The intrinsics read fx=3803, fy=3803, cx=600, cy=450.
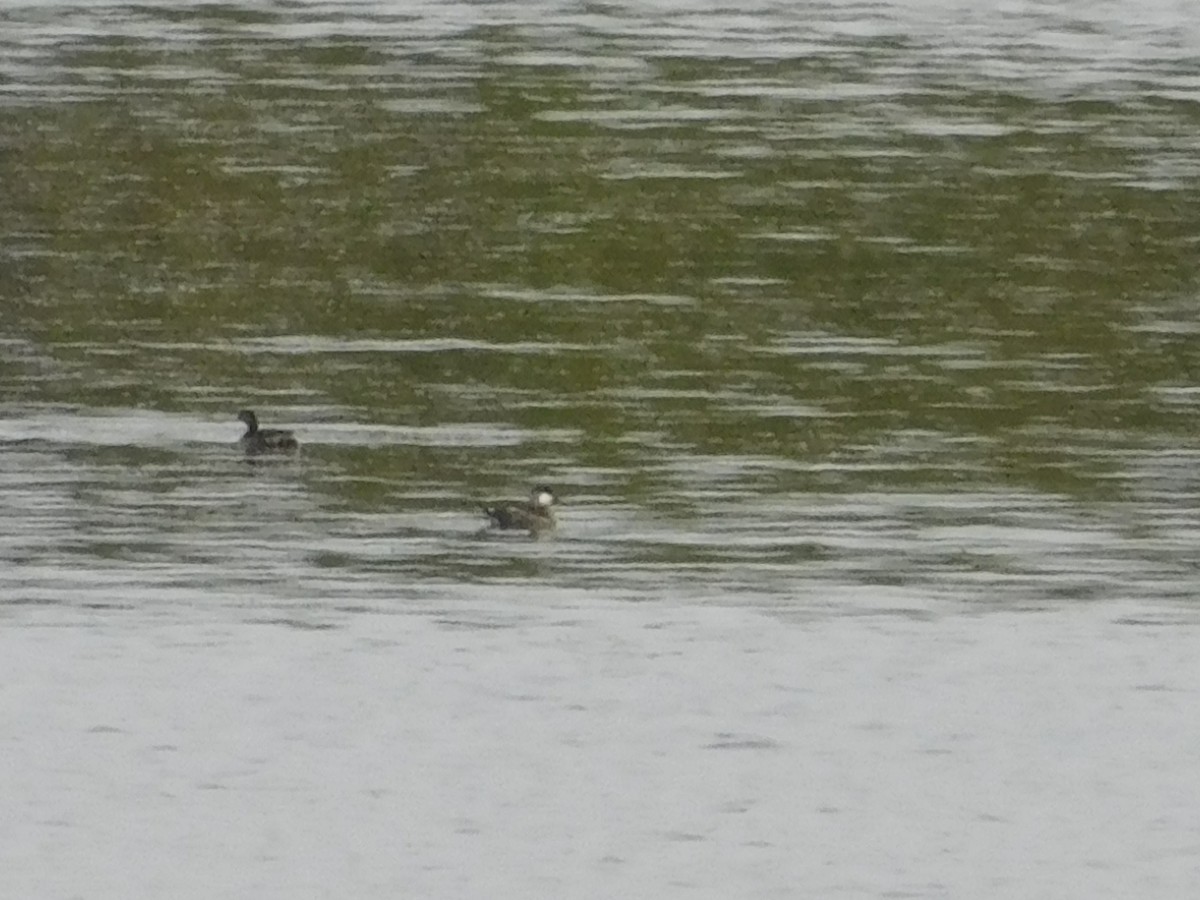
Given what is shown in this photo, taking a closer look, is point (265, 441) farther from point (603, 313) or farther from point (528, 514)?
point (603, 313)

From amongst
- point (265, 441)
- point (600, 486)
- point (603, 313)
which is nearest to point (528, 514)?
point (600, 486)

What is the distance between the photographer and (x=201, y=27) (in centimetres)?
6519

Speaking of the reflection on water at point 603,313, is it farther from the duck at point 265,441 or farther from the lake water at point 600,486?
the duck at point 265,441

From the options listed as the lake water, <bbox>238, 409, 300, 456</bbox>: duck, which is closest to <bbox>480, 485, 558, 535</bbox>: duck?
the lake water

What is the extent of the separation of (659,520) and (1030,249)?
1537 centimetres

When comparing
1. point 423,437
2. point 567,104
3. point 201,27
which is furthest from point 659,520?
point 201,27

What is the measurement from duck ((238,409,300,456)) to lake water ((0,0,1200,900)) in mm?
214

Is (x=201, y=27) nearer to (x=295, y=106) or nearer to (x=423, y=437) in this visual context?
(x=295, y=106)

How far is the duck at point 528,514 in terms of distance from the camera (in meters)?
26.6

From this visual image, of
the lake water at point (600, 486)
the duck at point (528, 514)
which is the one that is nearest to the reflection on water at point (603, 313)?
the lake water at point (600, 486)

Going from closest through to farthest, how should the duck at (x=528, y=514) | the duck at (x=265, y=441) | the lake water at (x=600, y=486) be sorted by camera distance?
the lake water at (x=600, y=486), the duck at (x=528, y=514), the duck at (x=265, y=441)

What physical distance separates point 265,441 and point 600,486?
105 inches

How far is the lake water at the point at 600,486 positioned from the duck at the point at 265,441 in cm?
21

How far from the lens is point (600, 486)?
29.2m
